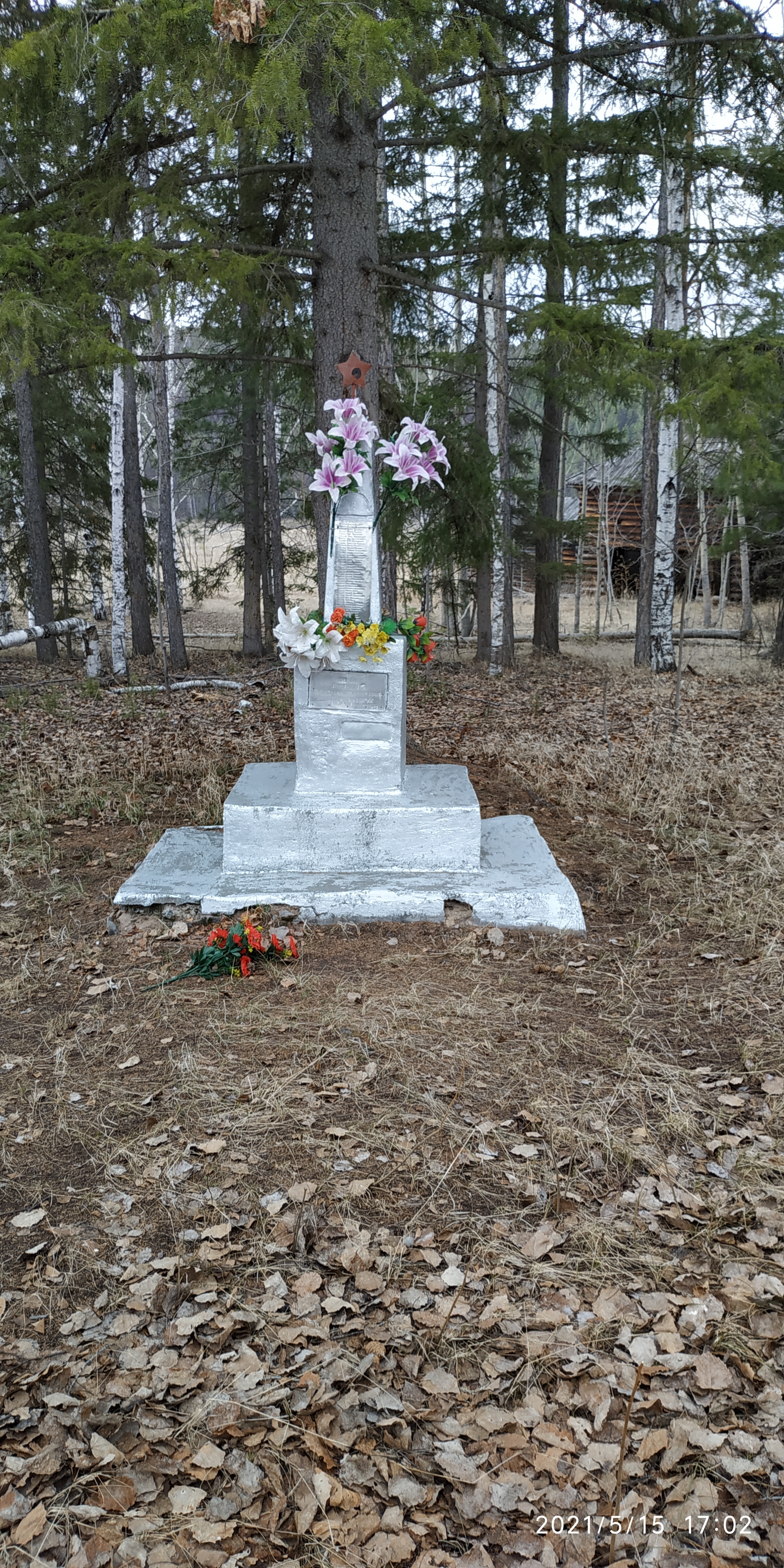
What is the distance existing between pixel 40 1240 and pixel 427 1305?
1.18 metres

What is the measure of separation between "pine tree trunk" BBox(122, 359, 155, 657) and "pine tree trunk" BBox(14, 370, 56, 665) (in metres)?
1.21

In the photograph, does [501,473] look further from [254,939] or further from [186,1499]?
[186,1499]

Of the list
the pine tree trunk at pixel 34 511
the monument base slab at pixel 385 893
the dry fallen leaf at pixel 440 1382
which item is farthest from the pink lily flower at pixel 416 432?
the pine tree trunk at pixel 34 511

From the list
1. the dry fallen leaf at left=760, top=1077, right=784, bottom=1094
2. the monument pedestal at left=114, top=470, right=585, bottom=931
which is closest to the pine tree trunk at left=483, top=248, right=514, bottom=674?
the monument pedestal at left=114, top=470, right=585, bottom=931

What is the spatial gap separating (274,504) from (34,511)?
3438 millimetres

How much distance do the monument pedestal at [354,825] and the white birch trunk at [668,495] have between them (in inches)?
255

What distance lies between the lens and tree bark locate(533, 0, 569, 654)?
6.50 meters

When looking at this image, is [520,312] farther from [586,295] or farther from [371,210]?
[371,210]

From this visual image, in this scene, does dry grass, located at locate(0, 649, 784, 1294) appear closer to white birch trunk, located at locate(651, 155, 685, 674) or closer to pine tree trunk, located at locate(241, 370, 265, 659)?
white birch trunk, located at locate(651, 155, 685, 674)

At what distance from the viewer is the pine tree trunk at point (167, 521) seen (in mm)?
12602

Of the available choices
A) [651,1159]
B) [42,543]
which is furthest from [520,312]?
[42,543]

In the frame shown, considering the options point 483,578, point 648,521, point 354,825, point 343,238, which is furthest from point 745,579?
point 354,825

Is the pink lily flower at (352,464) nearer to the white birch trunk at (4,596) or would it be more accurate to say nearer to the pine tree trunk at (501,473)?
the pine tree trunk at (501,473)

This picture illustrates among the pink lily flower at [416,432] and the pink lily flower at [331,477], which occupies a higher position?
the pink lily flower at [416,432]
